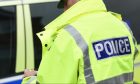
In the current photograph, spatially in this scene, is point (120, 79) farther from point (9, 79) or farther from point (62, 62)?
point (9, 79)

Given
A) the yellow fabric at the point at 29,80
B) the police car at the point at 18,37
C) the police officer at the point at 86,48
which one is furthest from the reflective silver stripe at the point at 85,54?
Answer: the police car at the point at 18,37

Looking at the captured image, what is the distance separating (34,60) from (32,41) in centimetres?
19

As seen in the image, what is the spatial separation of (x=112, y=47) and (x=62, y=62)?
0.34 metres

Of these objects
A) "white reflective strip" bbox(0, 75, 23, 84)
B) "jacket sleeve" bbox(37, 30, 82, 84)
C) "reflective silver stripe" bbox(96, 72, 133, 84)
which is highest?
"jacket sleeve" bbox(37, 30, 82, 84)

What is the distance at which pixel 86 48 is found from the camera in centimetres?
223

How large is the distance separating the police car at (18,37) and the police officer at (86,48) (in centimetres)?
144

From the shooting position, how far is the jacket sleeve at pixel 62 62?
218 cm

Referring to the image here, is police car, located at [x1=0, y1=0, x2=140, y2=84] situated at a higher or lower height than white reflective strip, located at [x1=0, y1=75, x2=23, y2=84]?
higher

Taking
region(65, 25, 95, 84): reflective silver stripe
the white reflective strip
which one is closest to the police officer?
region(65, 25, 95, 84): reflective silver stripe

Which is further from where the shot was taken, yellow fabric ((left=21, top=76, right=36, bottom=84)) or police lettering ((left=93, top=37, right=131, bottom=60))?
yellow fabric ((left=21, top=76, right=36, bottom=84))

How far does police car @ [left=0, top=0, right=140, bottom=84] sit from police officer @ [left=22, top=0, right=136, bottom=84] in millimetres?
1437

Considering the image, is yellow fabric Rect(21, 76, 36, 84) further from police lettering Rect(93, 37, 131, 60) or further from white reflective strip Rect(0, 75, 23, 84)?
white reflective strip Rect(0, 75, 23, 84)

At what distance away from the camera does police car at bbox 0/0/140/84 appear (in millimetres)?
3868

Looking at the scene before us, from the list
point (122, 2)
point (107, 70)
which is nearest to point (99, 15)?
point (107, 70)
